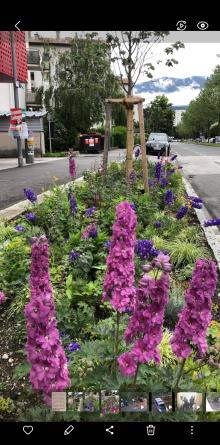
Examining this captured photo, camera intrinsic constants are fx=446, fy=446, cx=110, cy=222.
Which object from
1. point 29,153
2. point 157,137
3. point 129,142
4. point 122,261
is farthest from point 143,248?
point 157,137

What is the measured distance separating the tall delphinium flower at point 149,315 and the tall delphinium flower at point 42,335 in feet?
0.87

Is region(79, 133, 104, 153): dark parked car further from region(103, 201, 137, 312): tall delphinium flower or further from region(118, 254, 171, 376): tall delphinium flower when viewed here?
region(118, 254, 171, 376): tall delphinium flower

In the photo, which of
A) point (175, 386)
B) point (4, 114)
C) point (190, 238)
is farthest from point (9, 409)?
point (4, 114)

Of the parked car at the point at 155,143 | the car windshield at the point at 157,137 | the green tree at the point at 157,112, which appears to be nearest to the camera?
the green tree at the point at 157,112

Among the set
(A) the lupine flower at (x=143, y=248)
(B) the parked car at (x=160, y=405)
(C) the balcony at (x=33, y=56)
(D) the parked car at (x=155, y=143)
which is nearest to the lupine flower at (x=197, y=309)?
(B) the parked car at (x=160, y=405)

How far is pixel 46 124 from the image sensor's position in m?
41.1

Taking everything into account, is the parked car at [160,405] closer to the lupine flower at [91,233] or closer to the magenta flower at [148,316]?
the magenta flower at [148,316]

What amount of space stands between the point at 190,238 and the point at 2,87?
2583cm

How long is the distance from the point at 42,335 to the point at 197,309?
51 centimetres

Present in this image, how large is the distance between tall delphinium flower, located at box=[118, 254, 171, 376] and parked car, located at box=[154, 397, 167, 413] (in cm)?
16

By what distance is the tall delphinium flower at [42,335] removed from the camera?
1.35 meters
